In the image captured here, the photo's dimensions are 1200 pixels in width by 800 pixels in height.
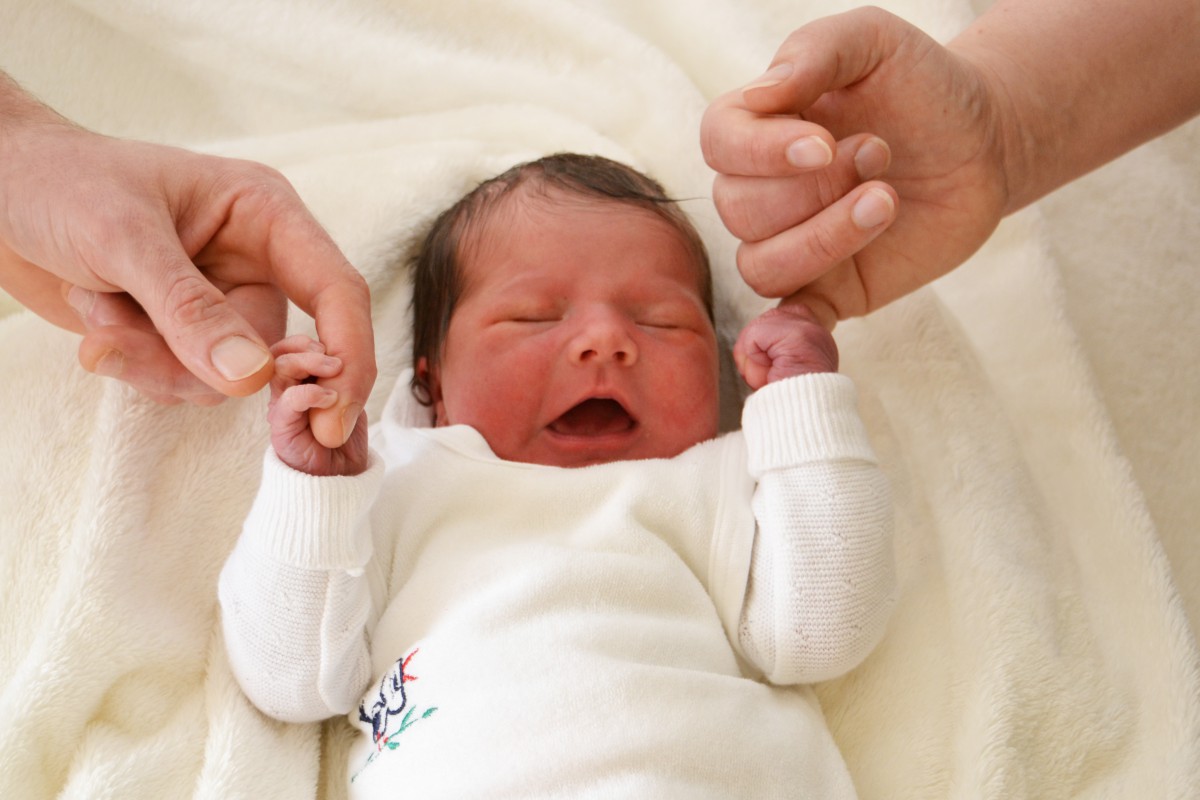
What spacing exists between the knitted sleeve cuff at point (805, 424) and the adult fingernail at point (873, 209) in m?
0.17

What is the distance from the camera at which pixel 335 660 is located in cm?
113

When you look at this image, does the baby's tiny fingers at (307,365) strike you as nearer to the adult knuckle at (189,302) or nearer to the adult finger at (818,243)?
the adult knuckle at (189,302)

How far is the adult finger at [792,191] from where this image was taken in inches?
48.9

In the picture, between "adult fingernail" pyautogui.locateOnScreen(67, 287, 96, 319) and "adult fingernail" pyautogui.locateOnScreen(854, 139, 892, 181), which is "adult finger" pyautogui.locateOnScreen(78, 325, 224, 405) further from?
"adult fingernail" pyautogui.locateOnScreen(854, 139, 892, 181)

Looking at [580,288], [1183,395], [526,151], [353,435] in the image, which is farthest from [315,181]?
[1183,395]

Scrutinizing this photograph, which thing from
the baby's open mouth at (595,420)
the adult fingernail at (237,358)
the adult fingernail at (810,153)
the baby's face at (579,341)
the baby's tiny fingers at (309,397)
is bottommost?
the baby's open mouth at (595,420)

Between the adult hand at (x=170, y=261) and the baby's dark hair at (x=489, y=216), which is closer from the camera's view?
the adult hand at (x=170, y=261)

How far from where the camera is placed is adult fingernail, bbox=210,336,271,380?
0.99 meters

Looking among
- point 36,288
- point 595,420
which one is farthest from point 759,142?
point 36,288

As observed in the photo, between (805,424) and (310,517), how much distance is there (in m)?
0.52

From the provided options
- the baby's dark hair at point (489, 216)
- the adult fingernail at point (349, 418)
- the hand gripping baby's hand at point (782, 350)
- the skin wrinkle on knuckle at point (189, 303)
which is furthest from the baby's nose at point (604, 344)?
the skin wrinkle on knuckle at point (189, 303)

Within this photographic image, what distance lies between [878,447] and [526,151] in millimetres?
704

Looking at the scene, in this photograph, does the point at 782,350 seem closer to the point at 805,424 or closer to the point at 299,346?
the point at 805,424

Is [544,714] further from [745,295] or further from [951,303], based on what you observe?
[951,303]
